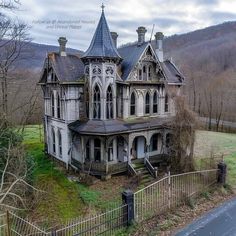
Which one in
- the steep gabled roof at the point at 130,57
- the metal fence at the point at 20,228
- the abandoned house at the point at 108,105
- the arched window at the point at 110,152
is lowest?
the metal fence at the point at 20,228

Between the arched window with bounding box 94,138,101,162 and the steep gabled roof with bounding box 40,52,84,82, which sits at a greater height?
the steep gabled roof with bounding box 40,52,84,82

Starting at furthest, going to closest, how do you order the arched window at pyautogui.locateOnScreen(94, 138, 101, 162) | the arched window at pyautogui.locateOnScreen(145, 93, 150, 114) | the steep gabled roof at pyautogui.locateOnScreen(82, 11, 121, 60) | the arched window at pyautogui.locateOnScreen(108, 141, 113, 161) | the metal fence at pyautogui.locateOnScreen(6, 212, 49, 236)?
the arched window at pyautogui.locateOnScreen(145, 93, 150, 114)
the arched window at pyautogui.locateOnScreen(108, 141, 113, 161)
the arched window at pyautogui.locateOnScreen(94, 138, 101, 162)
the steep gabled roof at pyautogui.locateOnScreen(82, 11, 121, 60)
the metal fence at pyautogui.locateOnScreen(6, 212, 49, 236)

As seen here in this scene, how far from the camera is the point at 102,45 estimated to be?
19.1m

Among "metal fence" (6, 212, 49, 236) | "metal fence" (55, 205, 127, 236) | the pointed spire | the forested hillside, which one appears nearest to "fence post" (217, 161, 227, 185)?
"metal fence" (55, 205, 127, 236)

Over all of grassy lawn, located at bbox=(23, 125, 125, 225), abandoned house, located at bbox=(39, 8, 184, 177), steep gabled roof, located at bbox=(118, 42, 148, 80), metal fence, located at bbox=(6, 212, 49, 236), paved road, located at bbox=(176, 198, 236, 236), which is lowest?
paved road, located at bbox=(176, 198, 236, 236)

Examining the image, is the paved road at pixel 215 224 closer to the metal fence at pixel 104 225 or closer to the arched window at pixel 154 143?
the metal fence at pixel 104 225

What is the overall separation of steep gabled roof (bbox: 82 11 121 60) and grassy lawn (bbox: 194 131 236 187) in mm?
8978

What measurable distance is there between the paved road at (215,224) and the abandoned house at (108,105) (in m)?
6.33

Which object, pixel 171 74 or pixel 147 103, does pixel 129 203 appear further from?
pixel 171 74

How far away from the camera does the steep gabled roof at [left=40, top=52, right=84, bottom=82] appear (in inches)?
794

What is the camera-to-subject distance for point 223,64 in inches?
3017

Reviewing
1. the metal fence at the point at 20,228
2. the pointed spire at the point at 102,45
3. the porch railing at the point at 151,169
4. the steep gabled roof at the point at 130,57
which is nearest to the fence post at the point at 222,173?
the porch railing at the point at 151,169

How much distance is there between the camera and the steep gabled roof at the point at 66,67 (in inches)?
794

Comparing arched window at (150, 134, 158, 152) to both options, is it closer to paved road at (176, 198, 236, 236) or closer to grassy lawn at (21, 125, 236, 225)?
grassy lawn at (21, 125, 236, 225)
